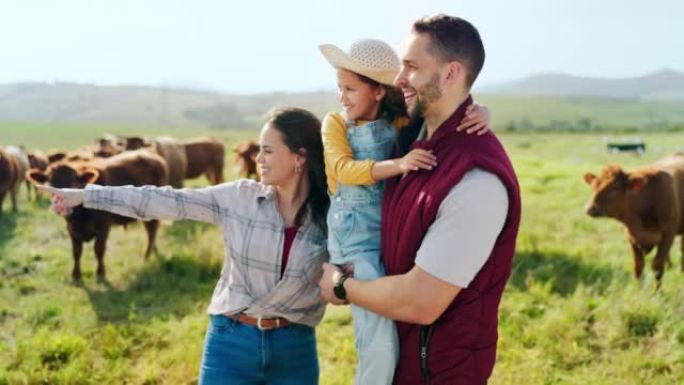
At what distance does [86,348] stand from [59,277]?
3774 mm

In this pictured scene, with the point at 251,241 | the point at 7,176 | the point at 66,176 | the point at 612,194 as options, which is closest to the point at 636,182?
the point at 612,194

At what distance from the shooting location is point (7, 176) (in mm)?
15250

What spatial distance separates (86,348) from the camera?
20.5 feet

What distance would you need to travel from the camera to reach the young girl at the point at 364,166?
8.89 feet

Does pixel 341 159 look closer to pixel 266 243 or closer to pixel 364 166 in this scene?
pixel 364 166

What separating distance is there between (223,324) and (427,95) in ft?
4.93

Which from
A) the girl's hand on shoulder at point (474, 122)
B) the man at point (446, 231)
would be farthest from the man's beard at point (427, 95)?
the girl's hand on shoulder at point (474, 122)

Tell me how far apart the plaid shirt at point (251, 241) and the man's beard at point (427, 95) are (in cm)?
104

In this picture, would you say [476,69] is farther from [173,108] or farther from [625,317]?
[173,108]

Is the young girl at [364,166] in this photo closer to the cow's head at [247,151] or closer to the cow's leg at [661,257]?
the cow's leg at [661,257]

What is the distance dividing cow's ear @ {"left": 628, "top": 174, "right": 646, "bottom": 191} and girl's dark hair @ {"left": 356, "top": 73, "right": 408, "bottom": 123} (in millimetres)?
6804

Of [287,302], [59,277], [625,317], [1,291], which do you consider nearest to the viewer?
[287,302]

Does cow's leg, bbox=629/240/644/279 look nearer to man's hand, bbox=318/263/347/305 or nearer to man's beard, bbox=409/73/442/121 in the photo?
man's hand, bbox=318/263/347/305

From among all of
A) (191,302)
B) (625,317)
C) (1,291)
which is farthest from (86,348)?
(625,317)
